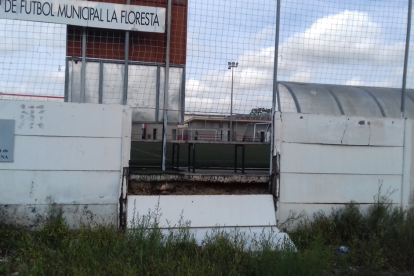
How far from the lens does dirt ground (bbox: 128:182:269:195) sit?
624cm

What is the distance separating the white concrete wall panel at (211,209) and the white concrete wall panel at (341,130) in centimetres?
110

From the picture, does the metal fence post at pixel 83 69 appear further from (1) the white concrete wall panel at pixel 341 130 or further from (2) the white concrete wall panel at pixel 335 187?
(2) the white concrete wall panel at pixel 335 187

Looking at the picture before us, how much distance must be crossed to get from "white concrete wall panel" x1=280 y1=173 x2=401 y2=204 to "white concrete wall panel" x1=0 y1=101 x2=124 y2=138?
266cm

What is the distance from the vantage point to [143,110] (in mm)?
6719

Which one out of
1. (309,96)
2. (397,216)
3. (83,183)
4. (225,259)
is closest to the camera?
(225,259)

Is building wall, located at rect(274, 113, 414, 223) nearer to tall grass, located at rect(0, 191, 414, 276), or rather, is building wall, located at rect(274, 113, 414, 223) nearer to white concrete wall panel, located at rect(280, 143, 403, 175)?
white concrete wall panel, located at rect(280, 143, 403, 175)

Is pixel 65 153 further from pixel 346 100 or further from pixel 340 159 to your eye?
pixel 346 100

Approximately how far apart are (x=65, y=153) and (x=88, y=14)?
2129 mm

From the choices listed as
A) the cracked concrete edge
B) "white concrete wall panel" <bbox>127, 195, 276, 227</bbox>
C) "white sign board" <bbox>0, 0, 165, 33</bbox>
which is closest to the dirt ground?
the cracked concrete edge

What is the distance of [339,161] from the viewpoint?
6.65m

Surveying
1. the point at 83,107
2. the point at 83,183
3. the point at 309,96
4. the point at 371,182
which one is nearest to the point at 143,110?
the point at 83,107

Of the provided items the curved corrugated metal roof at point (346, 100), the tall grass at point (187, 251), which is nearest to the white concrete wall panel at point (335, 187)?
the tall grass at point (187, 251)

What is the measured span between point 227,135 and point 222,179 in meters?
0.93

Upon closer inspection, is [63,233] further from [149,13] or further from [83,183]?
[149,13]
